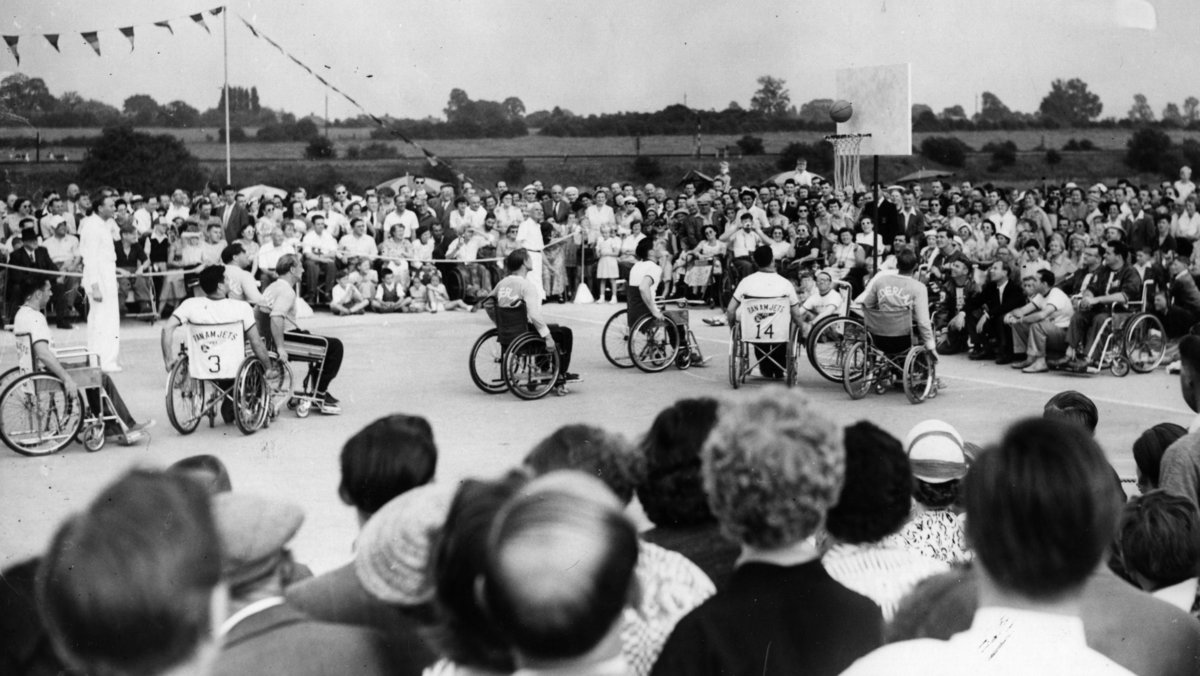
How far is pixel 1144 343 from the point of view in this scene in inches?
380

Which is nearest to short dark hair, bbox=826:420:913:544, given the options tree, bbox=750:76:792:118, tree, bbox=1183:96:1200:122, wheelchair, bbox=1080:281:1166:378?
wheelchair, bbox=1080:281:1166:378

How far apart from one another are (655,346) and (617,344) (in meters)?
0.88

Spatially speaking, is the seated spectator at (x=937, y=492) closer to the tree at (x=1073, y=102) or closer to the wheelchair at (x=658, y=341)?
the wheelchair at (x=658, y=341)

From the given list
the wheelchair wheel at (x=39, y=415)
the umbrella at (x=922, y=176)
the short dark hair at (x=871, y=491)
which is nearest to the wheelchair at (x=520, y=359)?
the wheelchair wheel at (x=39, y=415)

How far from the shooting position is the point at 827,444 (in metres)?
2.01

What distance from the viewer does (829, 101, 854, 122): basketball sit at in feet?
34.3

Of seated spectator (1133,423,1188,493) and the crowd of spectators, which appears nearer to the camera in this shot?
the crowd of spectators

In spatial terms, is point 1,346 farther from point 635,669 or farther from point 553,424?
point 635,669

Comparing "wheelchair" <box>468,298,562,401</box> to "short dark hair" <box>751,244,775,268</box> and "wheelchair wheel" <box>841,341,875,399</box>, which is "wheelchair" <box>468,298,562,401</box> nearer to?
"short dark hair" <box>751,244,775,268</box>

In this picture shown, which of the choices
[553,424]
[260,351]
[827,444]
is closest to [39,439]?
[260,351]

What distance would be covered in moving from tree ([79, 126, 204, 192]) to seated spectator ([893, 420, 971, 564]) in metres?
19.1

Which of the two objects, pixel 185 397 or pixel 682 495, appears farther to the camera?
pixel 185 397

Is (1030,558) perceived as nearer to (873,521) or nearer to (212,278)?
(873,521)

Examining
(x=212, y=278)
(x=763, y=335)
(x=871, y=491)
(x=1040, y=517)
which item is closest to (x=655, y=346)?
(x=763, y=335)
